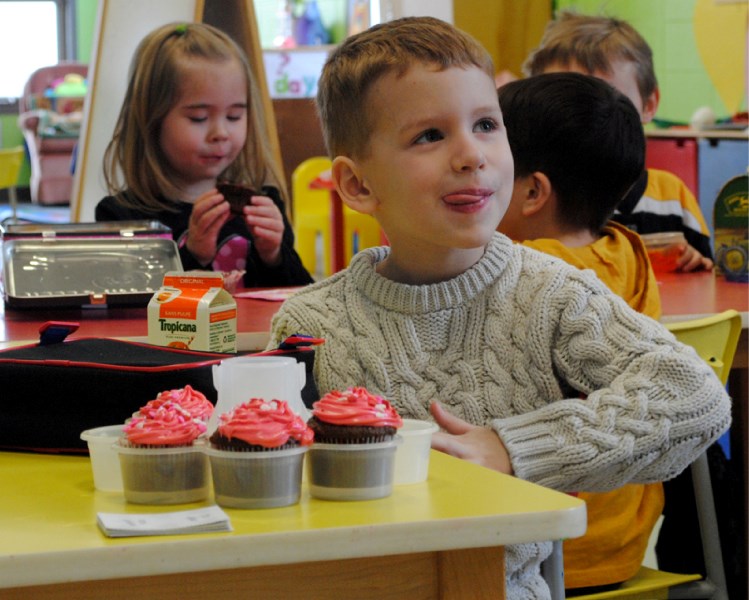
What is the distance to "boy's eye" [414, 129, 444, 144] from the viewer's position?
4.52ft

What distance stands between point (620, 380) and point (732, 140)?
13.6ft

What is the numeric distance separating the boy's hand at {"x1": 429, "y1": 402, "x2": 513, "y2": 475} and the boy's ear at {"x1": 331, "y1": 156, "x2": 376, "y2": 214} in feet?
1.13

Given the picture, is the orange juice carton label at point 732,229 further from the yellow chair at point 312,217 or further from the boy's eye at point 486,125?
the yellow chair at point 312,217

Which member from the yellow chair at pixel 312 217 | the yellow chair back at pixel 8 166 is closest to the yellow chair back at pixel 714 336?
the yellow chair at pixel 312 217

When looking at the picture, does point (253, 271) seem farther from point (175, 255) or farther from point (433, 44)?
point (433, 44)

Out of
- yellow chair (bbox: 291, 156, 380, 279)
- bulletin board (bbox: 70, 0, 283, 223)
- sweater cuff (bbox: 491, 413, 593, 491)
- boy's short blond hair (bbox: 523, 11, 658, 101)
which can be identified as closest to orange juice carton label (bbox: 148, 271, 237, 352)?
sweater cuff (bbox: 491, 413, 593, 491)

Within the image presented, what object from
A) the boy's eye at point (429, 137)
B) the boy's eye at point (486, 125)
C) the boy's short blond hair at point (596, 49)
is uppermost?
the boy's short blond hair at point (596, 49)

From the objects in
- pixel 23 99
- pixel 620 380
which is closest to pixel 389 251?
pixel 620 380

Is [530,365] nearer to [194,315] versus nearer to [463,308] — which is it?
[463,308]

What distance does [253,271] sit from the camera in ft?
8.66

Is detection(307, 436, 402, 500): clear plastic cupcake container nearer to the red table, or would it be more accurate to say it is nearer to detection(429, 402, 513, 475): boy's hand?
detection(429, 402, 513, 475): boy's hand

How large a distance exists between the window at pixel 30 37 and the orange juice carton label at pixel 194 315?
38.9 feet

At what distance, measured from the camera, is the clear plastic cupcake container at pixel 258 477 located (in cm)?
86

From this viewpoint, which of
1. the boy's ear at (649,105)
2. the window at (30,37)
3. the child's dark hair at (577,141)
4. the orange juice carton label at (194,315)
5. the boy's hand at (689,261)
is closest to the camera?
the orange juice carton label at (194,315)
